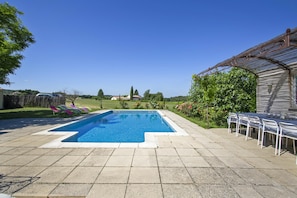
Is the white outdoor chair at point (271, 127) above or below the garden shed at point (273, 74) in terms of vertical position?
below

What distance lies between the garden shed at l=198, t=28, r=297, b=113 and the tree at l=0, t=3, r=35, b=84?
13.0 m

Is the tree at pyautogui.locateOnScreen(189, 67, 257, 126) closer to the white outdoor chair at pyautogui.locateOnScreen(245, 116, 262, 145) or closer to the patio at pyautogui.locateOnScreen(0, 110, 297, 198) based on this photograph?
the white outdoor chair at pyautogui.locateOnScreen(245, 116, 262, 145)

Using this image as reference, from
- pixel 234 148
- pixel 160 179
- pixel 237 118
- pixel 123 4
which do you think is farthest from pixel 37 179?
pixel 123 4

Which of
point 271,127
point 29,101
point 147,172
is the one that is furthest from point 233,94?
point 29,101

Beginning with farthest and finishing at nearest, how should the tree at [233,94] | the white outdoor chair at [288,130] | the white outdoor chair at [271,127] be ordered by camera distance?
the tree at [233,94] < the white outdoor chair at [271,127] < the white outdoor chair at [288,130]

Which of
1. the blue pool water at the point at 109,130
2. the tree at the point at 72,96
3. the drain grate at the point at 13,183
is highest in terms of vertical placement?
the tree at the point at 72,96

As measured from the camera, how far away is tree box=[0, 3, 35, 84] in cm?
1001

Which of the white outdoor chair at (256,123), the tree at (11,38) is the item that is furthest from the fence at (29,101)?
the white outdoor chair at (256,123)

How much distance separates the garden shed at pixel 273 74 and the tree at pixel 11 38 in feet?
42.6

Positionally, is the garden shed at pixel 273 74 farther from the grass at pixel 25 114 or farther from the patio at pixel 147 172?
the grass at pixel 25 114

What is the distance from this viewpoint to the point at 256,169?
301cm

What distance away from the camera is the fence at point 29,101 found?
59.4ft

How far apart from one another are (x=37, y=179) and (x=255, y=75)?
9644 millimetres

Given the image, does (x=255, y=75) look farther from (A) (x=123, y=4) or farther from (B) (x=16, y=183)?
(B) (x=16, y=183)
